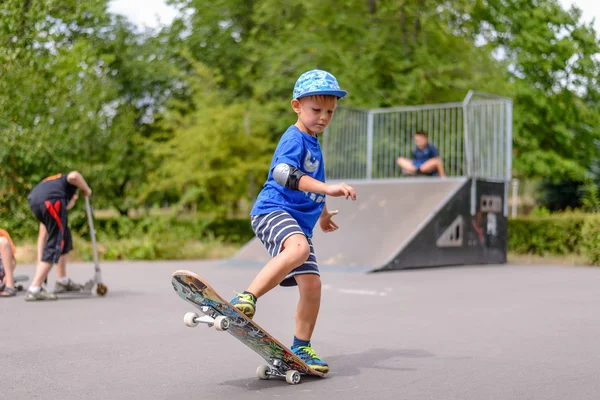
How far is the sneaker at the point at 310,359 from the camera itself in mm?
4355

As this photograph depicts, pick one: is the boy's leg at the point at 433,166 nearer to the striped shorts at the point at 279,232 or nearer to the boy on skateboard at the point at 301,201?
the boy on skateboard at the point at 301,201

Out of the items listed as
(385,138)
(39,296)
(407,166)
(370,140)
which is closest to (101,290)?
(39,296)

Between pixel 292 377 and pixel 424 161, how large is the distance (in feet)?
34.5

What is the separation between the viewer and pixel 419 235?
12.2 meters

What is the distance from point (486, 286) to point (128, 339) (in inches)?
212

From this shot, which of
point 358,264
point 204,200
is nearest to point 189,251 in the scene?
point 358,264

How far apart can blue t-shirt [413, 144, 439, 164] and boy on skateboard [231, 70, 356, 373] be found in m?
9.93

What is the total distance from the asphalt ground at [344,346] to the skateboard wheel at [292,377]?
5cm

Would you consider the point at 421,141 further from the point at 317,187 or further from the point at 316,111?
the point at 317,187

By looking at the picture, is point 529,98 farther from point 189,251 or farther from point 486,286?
point 486,286

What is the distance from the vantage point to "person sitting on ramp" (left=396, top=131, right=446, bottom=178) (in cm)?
1395

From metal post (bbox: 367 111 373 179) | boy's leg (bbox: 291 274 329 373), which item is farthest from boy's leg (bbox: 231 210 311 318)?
Result: metal post (bbox: 367 111 373 179)

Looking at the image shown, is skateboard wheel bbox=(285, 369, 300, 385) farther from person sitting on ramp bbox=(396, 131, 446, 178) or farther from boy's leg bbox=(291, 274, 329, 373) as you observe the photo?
person sitting on ramp bbox=(396, 131, 446, 178)

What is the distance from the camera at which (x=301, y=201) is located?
4430 millimetres
